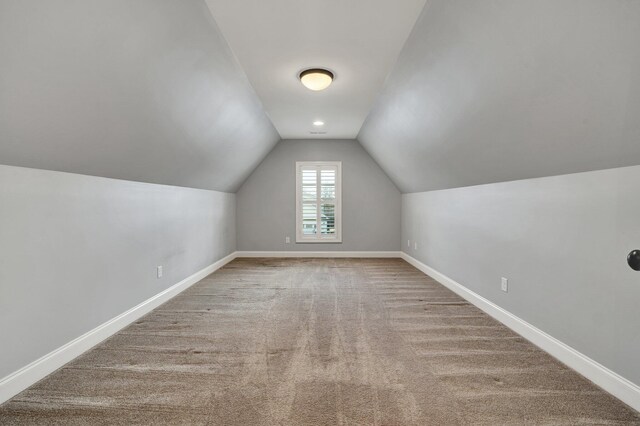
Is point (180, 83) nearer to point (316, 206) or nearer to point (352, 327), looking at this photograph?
point (352, 327)

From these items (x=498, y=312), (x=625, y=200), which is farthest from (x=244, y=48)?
(x=498, y=312)

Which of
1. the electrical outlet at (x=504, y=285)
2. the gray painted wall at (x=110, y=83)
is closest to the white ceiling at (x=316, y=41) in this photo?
the gray painted wall at (x=110, y=83)

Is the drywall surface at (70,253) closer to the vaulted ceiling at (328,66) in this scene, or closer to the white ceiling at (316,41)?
the vaulted ceiling at (328,66)

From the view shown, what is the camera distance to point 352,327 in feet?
9.48

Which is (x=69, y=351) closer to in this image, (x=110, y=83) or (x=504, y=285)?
(x=110, y=83)

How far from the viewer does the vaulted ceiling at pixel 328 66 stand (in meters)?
1.45

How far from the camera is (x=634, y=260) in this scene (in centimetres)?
169

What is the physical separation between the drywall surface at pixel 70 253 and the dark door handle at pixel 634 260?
11.3 ft

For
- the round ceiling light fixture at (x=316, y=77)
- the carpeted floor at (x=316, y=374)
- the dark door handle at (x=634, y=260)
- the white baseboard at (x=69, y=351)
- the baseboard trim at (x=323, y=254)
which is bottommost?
the carpeted floor at (x=316, y=374)

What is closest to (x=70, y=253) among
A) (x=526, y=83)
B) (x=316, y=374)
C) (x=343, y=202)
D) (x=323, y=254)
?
(x=316, y=374)

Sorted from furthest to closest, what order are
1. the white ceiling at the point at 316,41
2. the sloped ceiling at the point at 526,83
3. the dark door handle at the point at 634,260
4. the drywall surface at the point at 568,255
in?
the white ceiling at the point at 316,41
the drywall surface at the point at 568,255
the dark door handle at the point at 634,260
the sloped ceiling at the point at 526,83

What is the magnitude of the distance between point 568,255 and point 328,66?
2362mm

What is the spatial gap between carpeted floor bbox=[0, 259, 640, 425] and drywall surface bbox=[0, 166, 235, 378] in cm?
28

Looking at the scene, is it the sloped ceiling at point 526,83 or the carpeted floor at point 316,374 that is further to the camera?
the carpeted floor at point 316,374
